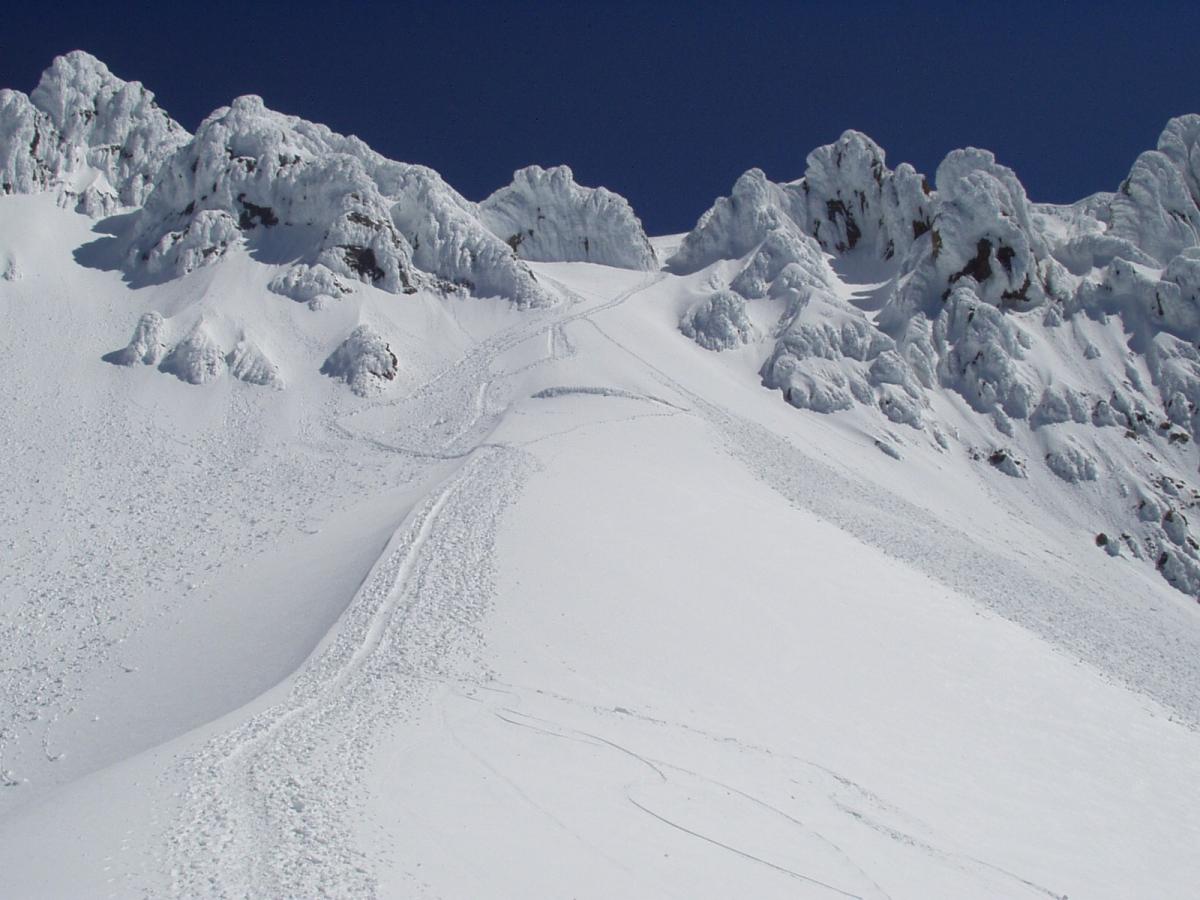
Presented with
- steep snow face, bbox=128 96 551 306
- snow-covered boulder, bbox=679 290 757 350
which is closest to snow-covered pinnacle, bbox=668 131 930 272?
snow-covered boulder, bbox=679 290 757 350

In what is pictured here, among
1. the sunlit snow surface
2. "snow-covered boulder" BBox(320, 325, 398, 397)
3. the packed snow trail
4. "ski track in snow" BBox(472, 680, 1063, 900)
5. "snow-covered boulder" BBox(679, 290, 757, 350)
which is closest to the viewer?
the packed snow trail

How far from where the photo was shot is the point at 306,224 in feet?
223

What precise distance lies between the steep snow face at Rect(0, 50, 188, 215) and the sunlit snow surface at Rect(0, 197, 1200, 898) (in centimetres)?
2015

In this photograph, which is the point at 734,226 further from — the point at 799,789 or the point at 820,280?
the point at 799,789

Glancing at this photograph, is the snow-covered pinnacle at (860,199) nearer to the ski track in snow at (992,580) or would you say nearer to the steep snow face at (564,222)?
the steep snow face at (564,222)

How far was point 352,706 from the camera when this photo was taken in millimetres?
18297

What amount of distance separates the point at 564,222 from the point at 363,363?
145 ft

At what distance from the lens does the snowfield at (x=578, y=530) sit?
14930mm

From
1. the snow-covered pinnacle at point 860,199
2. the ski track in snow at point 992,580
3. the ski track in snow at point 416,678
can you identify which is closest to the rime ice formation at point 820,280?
the snow-covered pinnacle at point 860,199

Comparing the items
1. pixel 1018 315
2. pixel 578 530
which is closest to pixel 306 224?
pixel 578 530

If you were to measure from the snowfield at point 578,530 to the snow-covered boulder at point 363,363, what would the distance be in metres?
0.28

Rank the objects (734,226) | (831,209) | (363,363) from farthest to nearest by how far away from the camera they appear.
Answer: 1. (831,209)
2. (734,226)
3. (363,363)

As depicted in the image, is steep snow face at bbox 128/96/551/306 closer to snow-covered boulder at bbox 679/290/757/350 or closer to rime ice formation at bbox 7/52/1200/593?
rime ice formation at bbox 7/52/1200/593

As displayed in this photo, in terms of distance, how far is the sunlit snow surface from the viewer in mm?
13781
